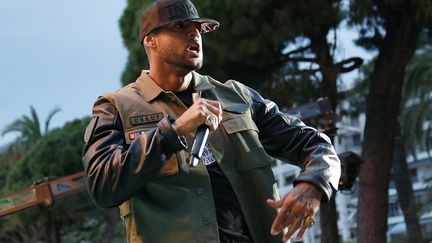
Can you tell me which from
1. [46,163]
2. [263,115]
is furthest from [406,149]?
[263,115]

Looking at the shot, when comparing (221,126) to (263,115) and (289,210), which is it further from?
(289,210)

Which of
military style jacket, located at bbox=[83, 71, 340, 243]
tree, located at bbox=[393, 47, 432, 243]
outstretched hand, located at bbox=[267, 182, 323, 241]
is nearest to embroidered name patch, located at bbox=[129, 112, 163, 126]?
military style jacket, located at bbox=[83, 71, 340, 243]

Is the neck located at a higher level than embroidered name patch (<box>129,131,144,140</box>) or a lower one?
higher

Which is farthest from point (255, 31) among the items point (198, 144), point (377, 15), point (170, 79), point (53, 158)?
point (53, 158)

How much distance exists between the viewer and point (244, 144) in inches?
111

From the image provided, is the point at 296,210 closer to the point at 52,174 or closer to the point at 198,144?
the point at 198,144

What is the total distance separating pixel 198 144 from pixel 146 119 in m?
0.41

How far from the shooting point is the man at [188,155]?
8.13 feet

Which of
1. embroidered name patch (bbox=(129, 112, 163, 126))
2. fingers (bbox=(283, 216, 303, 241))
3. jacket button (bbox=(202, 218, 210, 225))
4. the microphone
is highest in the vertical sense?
embroidered name patch (bbox=(129, 112, 163, 126))

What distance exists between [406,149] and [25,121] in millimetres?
12125

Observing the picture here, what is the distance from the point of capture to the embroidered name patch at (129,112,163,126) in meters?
2.70

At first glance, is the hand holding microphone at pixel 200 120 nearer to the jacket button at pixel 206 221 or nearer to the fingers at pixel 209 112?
the fingers at pixel 209 112

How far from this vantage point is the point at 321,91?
539 inches

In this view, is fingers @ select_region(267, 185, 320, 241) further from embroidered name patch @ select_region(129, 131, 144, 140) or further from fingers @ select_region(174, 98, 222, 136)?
embroidered name patch @ select_region(129, 131, 144, 140)
